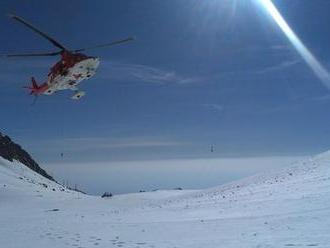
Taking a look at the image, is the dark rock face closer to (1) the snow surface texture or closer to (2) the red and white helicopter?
(1) the snow surface texture

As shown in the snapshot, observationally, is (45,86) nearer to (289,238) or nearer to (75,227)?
(289,238)

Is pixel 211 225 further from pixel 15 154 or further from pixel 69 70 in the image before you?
pixel 15 154

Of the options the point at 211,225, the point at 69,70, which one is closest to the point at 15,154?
the point at 211,225

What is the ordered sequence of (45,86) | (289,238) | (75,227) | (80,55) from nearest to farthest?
(80,55) < (45,86) < (289,238) < (75,227)

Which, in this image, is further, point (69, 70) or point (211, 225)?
point (211, 225)

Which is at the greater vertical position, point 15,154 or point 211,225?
point 15,154

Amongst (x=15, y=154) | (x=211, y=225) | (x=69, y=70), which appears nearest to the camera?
(x=69, y=70)

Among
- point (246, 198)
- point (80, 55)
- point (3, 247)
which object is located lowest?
point (3, 247)

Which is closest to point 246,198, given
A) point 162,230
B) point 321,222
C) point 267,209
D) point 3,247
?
point 267,209

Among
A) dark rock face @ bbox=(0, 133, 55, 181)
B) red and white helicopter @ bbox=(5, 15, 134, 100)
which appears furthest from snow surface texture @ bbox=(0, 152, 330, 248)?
dark rock face @ bbox=(0, 133, 55, 181)
